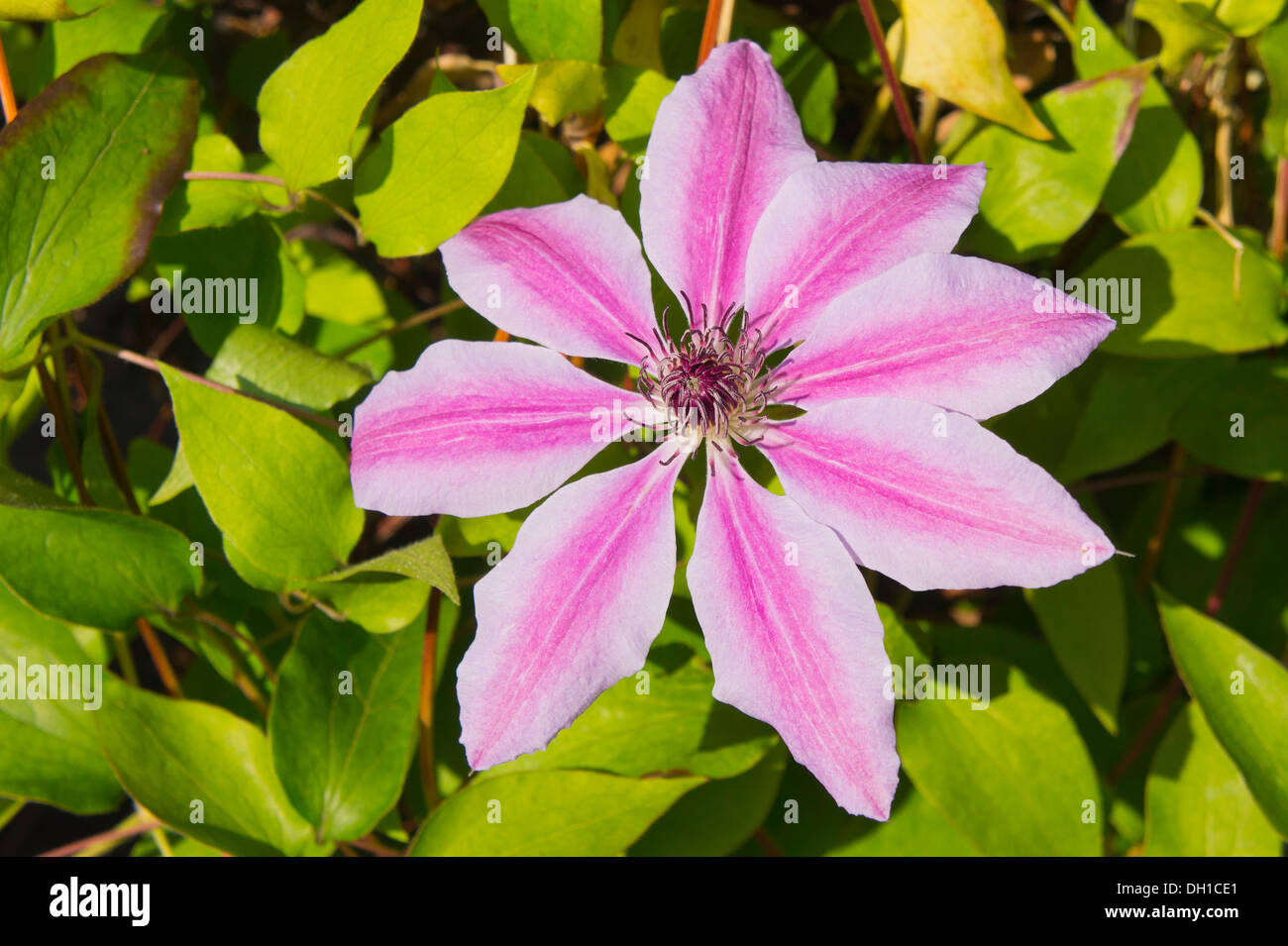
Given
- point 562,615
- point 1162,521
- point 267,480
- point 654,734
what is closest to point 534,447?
point 562,615

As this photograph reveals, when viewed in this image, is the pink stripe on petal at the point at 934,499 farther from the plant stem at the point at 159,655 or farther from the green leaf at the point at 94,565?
the plant stem at the point at 159,655

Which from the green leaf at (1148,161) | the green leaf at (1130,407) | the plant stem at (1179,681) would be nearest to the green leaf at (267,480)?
the green leaf at (1130,407)

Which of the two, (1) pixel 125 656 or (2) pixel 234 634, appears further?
(1) pixel 125 656

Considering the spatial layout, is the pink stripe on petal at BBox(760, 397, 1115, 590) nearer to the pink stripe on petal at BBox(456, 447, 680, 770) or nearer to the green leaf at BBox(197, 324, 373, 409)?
the pink stripe on petal at BBox(456, 447, 680, 770)

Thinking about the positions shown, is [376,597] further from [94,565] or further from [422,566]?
[94,565]

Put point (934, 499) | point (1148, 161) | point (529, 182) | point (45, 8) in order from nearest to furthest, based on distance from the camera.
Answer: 1. point (934, 499)
2. point (45, 8)
3. point (529, 182)
4. point (1148, 161)
